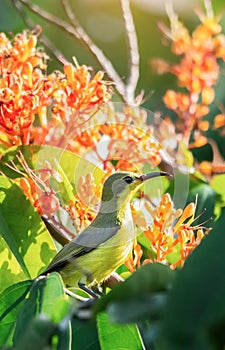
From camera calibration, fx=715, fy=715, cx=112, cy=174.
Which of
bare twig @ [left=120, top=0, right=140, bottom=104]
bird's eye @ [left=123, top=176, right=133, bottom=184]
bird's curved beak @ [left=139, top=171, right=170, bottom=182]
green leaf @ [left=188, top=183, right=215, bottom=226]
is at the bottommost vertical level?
green leaf @ [left=188, top=183, right=215, bottom=226]

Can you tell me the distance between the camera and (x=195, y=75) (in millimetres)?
2102

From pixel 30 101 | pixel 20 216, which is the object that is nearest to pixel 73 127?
pixel 30 101

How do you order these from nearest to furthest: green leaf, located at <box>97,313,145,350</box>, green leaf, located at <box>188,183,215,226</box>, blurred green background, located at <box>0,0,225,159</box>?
green leaf, located at <box>97,313,145,350</box> < green leaf, located at <box>188,183,215,226</box> < blurred green background, located at <box>0,0,225,159</box>

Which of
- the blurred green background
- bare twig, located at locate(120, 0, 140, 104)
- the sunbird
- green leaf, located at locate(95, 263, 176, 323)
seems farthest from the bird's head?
the blurred green background

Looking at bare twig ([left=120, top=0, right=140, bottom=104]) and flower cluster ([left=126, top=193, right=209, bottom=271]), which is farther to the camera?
bare twig ([left=120, top=0, right=140, bottom=104])

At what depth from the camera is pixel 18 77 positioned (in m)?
1.50

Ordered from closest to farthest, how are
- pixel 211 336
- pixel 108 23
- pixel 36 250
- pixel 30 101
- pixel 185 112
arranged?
1. pixel 211 336
2. pixel 36 250
3. pixel 30 101
4. pixel 185 112
5. pixel 108 23

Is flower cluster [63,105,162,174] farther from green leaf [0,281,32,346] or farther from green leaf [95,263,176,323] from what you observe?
green leaf [95,263,176,323]

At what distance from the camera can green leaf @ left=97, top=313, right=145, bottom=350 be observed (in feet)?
3.29

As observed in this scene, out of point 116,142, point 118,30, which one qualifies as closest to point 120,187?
point 116,142

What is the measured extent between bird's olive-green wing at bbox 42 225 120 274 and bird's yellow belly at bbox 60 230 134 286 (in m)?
0.01

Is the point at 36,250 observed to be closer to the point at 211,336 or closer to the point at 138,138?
the point at 138,138

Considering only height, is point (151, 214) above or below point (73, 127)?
below

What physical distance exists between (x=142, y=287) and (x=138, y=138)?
1007 mm
